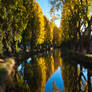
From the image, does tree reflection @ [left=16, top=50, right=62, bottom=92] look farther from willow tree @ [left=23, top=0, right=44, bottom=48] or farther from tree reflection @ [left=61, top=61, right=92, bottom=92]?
willow tree @ [left=23, top=0, right=44, bottom=48]

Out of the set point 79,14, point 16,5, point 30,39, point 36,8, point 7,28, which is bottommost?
point 30,39

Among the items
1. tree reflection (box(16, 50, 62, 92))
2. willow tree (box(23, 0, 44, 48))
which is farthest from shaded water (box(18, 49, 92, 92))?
willow tree (box(23, 0, 44, 48))

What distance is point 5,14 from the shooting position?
21.1 metres

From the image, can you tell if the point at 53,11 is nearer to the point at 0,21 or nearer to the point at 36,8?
the point at 0,21

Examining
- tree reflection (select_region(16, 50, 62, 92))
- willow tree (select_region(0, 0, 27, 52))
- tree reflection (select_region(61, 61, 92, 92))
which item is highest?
willow tree (select_region(0, 0, 27, 52))

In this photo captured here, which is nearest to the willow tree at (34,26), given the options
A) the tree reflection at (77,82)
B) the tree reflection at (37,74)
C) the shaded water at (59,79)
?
the tree reflection at (37,74)

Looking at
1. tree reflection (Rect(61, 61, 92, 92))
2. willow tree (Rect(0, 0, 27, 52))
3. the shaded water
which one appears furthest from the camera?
willow tree (Rect(0, 0, 27, 52))

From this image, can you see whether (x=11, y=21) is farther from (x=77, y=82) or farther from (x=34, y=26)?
(x=77, y=82)

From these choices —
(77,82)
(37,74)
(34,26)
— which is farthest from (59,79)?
(34,26)

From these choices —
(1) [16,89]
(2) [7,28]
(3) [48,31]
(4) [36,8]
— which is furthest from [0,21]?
(3) [48,31]

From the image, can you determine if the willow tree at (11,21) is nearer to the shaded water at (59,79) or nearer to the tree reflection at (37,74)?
the tree reflection at (37,74)

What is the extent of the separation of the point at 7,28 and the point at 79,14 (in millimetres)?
Answer: 11733

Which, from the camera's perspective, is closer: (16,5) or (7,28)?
(7,28)

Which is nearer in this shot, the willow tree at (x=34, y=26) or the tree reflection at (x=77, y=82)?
the tree reflection at (x=77, y=82)
